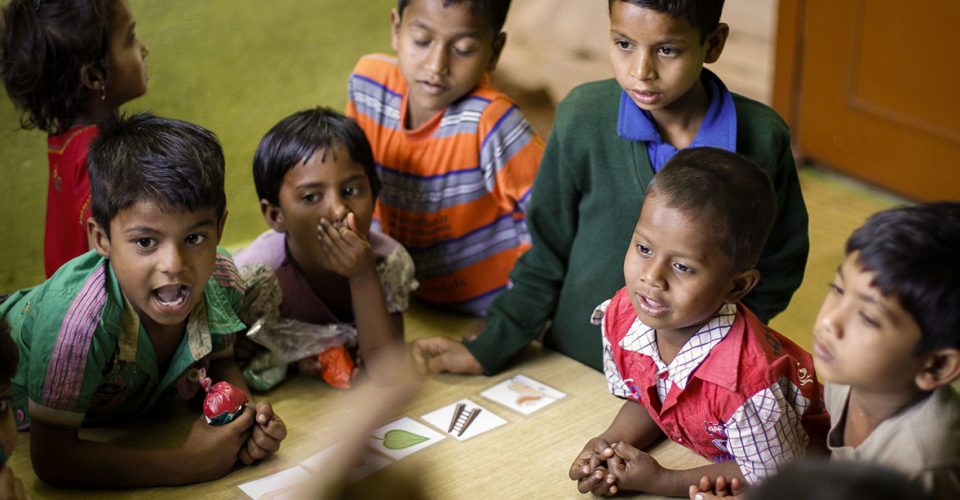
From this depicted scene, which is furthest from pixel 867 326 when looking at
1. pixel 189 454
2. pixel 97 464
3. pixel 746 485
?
pixel 97 464

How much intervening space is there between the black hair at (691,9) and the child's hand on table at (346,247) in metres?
0.82

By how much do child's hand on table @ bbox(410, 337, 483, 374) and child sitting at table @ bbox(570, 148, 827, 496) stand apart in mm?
570

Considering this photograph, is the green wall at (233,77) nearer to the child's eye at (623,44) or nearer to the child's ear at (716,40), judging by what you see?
the child's eye at (623,44)

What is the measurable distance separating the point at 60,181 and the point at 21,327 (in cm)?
52

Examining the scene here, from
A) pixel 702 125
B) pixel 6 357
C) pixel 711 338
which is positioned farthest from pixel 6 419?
pixel 702 125

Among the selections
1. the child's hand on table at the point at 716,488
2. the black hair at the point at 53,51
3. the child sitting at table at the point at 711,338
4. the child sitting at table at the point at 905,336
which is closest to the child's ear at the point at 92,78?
the black hair at the point at 53,51

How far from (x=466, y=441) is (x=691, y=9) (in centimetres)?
104

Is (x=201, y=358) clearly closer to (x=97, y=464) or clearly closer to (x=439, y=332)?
(x=97, y=464)

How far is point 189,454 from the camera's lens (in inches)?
88.1

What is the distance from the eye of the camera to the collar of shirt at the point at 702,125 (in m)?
2.27

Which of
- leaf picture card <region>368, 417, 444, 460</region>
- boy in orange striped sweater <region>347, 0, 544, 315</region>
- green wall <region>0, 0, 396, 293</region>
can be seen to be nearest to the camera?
leaf picture card <region>368, 417, 444, 460</region>

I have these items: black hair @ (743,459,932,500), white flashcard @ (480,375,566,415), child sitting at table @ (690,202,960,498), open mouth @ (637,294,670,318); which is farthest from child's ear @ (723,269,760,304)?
black hair @ (743,459,932,500)

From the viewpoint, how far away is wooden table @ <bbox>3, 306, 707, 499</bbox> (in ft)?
7.35

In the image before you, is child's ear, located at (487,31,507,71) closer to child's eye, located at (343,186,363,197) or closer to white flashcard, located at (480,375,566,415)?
child's eye, located at (343,186,363,197)
